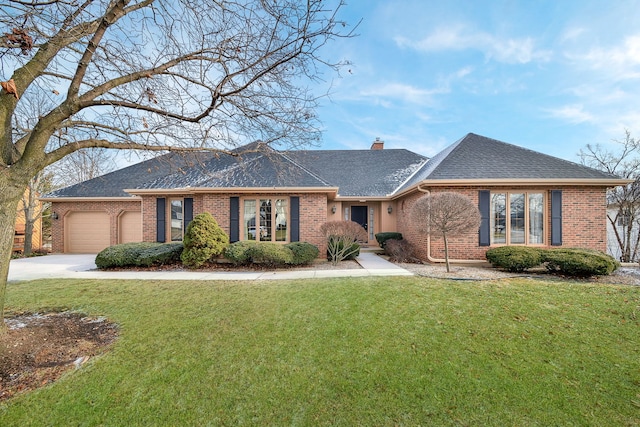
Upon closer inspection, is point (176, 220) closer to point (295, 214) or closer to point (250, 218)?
point (250, 218)

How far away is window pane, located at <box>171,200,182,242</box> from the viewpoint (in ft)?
37.7

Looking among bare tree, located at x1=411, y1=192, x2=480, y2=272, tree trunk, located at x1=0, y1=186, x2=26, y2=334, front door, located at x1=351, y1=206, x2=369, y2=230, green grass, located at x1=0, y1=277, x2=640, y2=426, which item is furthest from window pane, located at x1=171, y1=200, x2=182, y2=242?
bare tree, located at x1=411, y1=192, x2=480, y2=272

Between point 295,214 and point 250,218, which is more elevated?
point 295,214

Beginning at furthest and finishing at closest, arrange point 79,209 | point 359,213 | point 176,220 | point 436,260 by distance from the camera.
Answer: point 359,213, point 79,209, point 176,220, point 436,260

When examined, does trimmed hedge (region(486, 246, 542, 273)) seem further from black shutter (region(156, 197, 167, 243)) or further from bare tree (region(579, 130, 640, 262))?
black shutter (region(156, 197, 167, 243))

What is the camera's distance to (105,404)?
98.1 inches

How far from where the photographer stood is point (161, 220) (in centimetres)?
1136

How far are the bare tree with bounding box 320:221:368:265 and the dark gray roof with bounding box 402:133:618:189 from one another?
9.92 feet

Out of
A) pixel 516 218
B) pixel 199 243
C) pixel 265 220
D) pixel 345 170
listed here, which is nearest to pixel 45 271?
pixel 199 243

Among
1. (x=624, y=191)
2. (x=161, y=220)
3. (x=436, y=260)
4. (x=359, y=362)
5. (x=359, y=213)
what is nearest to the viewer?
(x=359, y=362)

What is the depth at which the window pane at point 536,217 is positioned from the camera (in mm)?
9438

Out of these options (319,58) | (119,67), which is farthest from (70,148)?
(319,58)

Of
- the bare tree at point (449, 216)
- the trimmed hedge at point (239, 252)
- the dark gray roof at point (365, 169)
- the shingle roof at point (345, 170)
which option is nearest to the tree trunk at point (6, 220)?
the shingle roof at point (345, 170)

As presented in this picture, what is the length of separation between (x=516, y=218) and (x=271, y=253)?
28.5 ft
